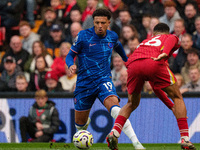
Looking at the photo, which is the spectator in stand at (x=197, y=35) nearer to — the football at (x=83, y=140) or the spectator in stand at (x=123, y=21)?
the spectator in stand at (x=123, y=21)

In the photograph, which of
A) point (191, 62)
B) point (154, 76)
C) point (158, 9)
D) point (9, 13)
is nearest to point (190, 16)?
point (158, 9)

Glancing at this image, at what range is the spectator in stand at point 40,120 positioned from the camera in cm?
1145

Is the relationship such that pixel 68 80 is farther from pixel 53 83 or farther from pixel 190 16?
pixel 190 16

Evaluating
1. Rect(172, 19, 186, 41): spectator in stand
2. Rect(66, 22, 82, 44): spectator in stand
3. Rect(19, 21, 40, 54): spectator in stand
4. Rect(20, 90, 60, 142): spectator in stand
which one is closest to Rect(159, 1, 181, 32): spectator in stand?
Rect(172, 19, 186, 41): spectator in stand

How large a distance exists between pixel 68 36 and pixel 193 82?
4531 millimetres

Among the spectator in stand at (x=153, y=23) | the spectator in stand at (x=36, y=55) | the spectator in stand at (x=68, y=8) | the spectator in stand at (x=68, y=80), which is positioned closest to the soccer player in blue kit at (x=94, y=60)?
the spectator in stand at (x=68, y=80)

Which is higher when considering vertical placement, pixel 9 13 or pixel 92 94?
pixel 9 13

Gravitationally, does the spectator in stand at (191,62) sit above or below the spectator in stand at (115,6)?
below

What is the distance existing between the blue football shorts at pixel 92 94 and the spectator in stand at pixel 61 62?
14.8 ft

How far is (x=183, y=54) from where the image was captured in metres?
12.5

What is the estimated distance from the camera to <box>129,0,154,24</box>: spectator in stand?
14492 millimetres

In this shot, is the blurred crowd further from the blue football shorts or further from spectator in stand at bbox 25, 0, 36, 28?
the blue football shorts

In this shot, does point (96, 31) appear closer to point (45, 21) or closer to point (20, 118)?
point (20, 118)

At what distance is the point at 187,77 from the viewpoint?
→ 39.3 feet
